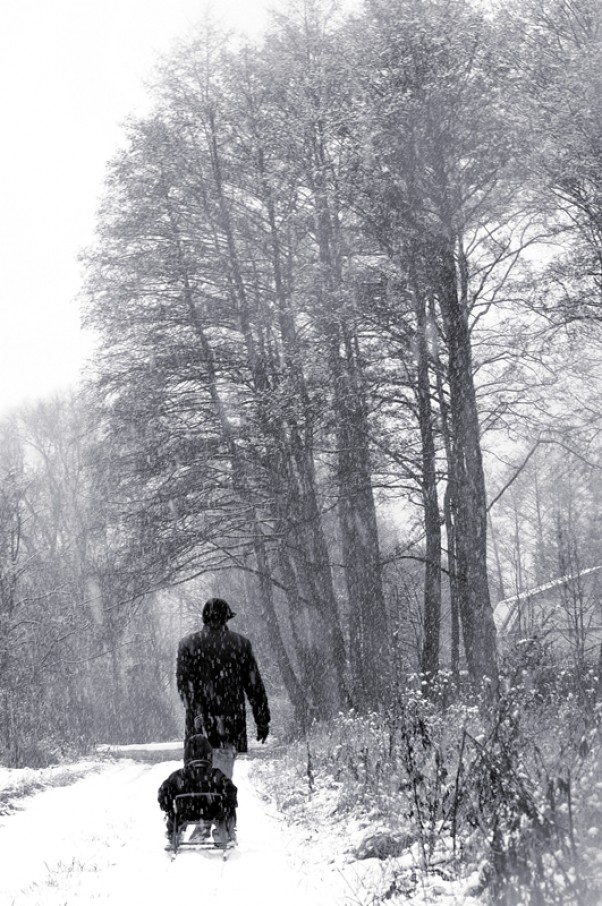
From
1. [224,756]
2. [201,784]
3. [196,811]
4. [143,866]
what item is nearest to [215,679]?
[224,756]

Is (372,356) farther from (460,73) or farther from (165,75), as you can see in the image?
(165,75)

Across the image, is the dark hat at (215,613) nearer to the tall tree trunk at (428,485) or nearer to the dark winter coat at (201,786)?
the dark winter coat at (201,786)

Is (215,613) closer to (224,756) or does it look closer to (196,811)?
(224,756)

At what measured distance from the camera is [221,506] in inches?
722

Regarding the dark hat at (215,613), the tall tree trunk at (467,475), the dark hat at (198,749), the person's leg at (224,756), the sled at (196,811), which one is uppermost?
the tall tree trunk at (467,475)

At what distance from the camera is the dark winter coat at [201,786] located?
6.47 m

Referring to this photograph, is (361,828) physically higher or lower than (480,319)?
lower

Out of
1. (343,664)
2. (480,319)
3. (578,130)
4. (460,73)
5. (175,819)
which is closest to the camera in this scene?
(175,819)

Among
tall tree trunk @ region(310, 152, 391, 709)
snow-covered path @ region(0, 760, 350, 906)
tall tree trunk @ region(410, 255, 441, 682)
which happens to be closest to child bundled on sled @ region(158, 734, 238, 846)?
snow-covered path @ region(0, 760, 350, 906)

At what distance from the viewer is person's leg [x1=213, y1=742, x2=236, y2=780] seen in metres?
7.07

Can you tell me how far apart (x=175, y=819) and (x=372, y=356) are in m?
10.3

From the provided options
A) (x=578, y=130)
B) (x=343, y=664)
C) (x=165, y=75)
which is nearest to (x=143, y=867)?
(x=578, y=130)

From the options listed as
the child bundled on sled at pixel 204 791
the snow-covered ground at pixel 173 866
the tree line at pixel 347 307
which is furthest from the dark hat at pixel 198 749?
the tree line at pixel 347 307

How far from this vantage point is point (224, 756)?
7094 mm
